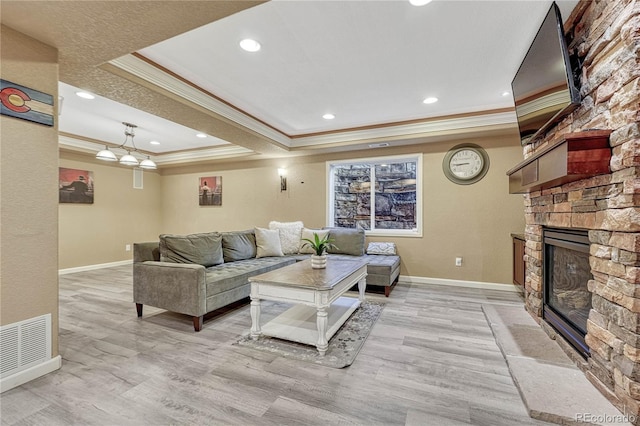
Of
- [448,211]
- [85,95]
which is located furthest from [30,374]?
[448,211]

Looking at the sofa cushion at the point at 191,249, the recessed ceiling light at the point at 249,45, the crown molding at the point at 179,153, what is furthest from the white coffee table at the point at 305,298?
the crown molding at the point at 179,153

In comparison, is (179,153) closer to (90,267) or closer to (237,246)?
(90,267)

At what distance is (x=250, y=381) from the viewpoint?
1875 mm

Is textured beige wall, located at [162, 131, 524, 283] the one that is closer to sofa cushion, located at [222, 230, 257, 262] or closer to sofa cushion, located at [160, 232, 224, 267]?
sofa cushion, located at [222, 230, 257, 262]

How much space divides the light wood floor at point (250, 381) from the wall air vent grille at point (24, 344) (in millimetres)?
147

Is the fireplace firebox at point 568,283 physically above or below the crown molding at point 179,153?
below

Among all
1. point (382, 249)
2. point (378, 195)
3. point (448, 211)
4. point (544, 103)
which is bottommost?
point (382, 249)

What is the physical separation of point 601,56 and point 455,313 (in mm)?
2612

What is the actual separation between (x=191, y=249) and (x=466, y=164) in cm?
420

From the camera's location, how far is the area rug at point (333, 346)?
2137 millimetres

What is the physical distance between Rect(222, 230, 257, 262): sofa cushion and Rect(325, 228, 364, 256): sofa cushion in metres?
1.34

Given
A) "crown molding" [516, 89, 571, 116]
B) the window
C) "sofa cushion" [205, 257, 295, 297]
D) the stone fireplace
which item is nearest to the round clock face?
the window

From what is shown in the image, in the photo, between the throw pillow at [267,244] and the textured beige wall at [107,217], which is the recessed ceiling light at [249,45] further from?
the textured beige wall at [107,217]

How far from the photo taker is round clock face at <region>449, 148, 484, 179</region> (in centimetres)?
424
